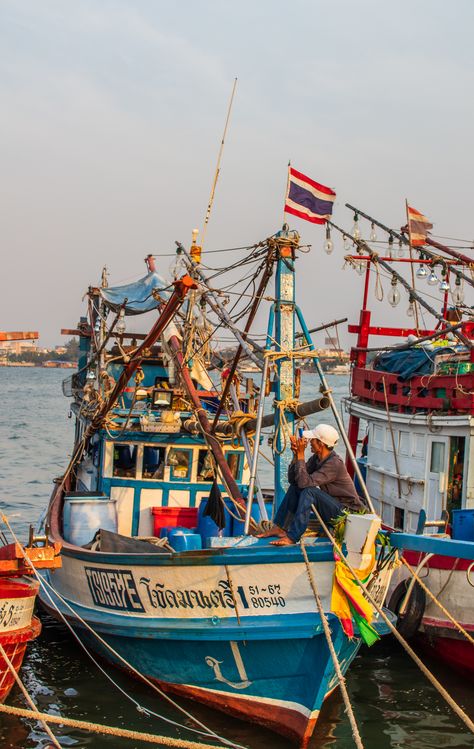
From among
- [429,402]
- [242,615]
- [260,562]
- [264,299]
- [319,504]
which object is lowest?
[242,615]

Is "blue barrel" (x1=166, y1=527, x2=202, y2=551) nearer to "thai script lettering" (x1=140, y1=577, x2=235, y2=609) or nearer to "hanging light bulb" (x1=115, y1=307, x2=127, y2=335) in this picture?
"thai script lettering" (x1=140, y1=577, x2=235, y2=609)

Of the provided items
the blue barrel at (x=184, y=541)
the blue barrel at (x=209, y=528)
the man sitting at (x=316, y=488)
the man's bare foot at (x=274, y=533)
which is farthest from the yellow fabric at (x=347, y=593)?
the blue barrel at (x=209, y=528)

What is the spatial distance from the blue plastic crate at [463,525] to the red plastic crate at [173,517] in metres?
4.36

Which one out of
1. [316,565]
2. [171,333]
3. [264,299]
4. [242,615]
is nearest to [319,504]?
[316,565]

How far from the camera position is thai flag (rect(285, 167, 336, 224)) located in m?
13.5

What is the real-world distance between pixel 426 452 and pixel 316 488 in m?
6.26

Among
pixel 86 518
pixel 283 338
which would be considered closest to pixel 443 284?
pixel 283 338

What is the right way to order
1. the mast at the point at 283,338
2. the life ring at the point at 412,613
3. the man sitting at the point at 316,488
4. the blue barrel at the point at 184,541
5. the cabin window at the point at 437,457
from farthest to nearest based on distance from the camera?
the cabin window at the point at 437,457
the life ring at the point at 412,613
the blue barrel at the point at 184,541
the mast at the point at 283,338
the man sitting at the point at 316,488

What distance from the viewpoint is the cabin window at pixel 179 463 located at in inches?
629

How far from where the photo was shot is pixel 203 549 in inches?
462

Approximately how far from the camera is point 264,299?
13078 millimetres

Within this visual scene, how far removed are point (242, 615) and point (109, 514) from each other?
4.54 metres

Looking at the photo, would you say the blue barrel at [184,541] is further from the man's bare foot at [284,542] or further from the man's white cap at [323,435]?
the man's white cap at [323,435]

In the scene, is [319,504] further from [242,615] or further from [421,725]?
[421,725]
